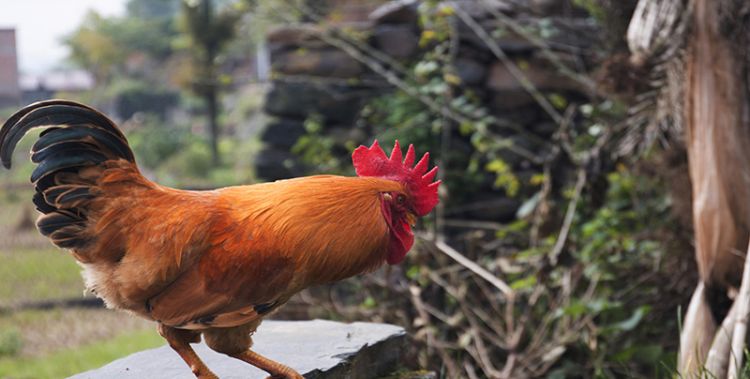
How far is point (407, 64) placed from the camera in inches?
248

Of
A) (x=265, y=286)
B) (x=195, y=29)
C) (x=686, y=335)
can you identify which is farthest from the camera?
(x=195, y=29)

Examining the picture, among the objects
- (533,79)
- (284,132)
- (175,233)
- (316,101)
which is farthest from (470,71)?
(175,233)

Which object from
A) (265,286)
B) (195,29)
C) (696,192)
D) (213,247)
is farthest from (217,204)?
(195,29)

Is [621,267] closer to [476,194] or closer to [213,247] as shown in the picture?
[476,194]

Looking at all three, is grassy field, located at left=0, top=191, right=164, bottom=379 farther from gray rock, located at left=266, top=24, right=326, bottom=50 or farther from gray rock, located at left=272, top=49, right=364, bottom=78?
gray rock, located at left=266, top=24, right=326, bottom=50

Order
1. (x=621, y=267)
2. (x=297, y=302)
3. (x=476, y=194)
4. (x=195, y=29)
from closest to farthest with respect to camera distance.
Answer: (x=621, y=267) < (x=297, y=302) < (x=476, y=194) < (x=195, y=29)

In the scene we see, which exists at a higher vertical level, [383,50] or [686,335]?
[383,50]

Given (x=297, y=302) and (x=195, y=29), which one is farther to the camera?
(x=195, y=29)

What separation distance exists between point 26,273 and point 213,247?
20.7 feet


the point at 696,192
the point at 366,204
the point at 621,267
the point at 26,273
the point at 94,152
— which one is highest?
the point at 94,152

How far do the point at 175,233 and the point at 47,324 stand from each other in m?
4.91

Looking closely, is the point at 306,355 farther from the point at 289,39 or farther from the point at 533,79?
the point at 289,39

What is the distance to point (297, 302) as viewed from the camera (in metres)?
5.56

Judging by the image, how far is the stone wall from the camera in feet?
20.1
